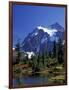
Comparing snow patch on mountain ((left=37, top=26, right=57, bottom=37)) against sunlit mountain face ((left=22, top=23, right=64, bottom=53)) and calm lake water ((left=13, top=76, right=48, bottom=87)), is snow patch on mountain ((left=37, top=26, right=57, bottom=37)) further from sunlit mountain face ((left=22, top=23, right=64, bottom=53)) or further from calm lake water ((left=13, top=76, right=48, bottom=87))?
calm lake water ((left=13, top=76, right=48, bottom=87))

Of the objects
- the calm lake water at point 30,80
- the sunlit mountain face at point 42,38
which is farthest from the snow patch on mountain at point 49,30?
the calm lake water at point 30,80

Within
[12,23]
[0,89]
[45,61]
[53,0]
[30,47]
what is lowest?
[0,89]

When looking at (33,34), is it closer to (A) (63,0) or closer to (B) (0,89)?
(A) (63,0)

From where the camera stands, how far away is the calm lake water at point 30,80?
102 inches

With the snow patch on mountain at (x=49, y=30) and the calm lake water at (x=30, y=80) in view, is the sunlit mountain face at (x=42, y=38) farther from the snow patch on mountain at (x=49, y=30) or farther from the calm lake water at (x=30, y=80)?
the calm lake water at (x=30, y=80)

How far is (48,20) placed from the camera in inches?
106

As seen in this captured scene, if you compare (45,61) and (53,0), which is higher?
(53,0)

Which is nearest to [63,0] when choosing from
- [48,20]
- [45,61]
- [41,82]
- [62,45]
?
[48,20]

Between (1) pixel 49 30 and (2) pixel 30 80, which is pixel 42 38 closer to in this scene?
(1) pixel 49 30

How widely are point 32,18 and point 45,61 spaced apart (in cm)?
55

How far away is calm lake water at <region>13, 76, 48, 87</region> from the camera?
8.52 ft

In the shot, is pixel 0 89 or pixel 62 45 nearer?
pixel 0 89

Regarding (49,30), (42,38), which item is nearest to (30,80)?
(42,38)

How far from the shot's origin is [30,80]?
262 centimetres
